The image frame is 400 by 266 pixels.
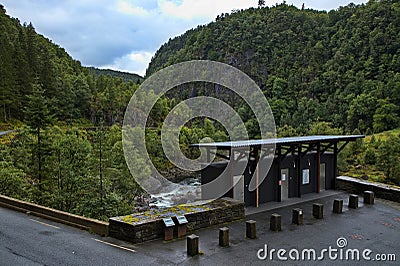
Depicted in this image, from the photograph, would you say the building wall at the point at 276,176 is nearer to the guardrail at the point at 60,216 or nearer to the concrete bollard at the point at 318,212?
the concrete bollard at the point at 318,212

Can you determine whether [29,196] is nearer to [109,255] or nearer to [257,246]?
[109,255]

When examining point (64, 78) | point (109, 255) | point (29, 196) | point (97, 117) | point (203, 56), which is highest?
point (203, 56)

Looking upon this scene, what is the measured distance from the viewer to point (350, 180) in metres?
16.7

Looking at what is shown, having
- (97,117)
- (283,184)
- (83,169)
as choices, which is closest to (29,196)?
(83,169)

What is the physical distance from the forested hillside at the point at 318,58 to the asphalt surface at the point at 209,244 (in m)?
47.4

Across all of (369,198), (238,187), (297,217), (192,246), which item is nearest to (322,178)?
(369,198)

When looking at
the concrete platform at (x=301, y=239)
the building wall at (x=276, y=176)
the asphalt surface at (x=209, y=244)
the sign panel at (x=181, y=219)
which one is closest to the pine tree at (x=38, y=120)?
the asphalt surface at (x=209, y=244)

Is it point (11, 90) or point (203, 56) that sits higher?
point (203, 56)

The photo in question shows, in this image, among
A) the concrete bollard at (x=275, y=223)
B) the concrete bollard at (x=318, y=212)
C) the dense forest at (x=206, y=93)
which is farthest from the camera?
the dense forest at (x=206, y=93)

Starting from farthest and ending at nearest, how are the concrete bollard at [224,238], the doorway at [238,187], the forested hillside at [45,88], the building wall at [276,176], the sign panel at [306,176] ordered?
1. the forested hillside at [45,88]
2. the sign panel at [306,176]
3. the building wall at [276,176]
4. the doorway at [238,187]
5. the concrete bollard at [224,238]

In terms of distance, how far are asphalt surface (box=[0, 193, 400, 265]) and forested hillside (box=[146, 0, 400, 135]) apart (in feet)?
156

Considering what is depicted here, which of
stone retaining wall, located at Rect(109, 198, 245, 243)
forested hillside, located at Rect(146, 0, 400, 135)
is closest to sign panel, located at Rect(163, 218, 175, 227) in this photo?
stone retaining wall, located at Rect(109, 198, 245, 243)

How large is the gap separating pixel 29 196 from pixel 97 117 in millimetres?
42940

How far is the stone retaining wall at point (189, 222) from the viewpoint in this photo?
339 inches
